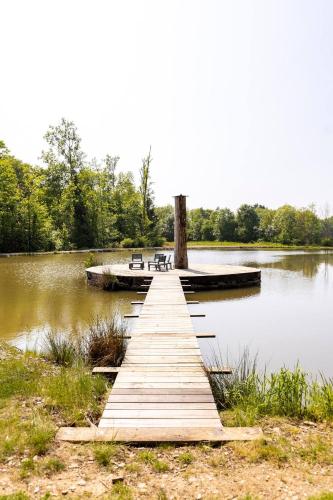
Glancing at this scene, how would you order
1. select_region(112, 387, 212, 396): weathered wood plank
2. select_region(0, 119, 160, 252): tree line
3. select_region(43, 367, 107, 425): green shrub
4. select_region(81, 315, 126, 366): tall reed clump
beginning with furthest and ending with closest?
select_region(0, 119, 160, 252): tree line → select_region(81, 315, 126, 366): tall reed clump → select_region(112, 387, 212, 396): weathered wood plank → select_region(43, 367, 107, 425): green shrub

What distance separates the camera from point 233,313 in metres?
8.52

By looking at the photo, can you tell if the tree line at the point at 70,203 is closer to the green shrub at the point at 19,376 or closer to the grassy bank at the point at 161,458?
the green shrub at the point at 19,376

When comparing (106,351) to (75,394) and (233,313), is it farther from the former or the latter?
(233,313)

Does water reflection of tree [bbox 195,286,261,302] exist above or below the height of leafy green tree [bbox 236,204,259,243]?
below

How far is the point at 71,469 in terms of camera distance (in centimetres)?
244

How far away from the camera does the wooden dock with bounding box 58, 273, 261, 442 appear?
2.85m

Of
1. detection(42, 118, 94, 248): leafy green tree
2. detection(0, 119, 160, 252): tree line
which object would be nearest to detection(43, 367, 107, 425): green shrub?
detection(0, 119, 160, 252): tree line

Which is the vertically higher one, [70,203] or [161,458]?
[70,203]

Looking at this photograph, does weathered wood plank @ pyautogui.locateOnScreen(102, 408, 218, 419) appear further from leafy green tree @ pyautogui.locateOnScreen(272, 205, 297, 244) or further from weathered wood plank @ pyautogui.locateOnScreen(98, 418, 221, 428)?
leafy green tree @ pyautogui.locateOnScreen(272, 205, 297, 244)

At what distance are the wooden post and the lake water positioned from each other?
2.65 m

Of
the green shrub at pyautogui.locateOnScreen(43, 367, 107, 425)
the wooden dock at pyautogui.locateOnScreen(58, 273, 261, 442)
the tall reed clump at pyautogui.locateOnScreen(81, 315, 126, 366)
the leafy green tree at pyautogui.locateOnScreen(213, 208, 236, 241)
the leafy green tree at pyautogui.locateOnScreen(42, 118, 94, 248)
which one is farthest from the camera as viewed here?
the leafy green tree at pyautogui.locateOnScreen(213, 208, 236, 241)

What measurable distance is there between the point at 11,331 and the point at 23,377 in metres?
3.10

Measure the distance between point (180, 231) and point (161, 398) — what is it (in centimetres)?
958

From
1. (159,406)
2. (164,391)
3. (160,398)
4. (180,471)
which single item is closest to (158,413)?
(159,406)
